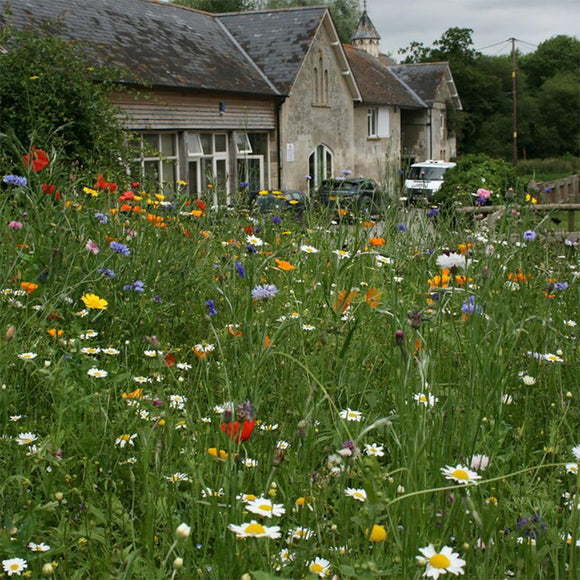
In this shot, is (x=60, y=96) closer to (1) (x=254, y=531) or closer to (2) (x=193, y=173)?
(1) (x=254, y=531)

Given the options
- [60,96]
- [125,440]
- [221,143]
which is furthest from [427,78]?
[125,440]

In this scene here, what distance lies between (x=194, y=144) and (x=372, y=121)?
15.6 metres

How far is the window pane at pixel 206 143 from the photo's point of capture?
25.8 metres

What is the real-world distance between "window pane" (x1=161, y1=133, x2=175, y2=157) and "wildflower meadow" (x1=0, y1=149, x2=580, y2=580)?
2058 centimetres

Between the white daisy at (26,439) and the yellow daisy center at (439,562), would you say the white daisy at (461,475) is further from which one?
the white daisy at (26,439)

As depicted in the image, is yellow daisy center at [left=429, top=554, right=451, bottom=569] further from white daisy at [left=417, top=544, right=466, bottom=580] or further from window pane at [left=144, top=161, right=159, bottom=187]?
window pane at [left=144, top=161, right=159, bottom=187]

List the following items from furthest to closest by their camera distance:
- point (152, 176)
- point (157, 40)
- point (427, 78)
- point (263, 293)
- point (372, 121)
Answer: point (427, 78)
point (372, 121)
point (157, 40)
point (152, 176)
point (263, 293)

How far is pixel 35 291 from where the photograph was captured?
3.23 m

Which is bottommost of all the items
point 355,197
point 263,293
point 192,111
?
point 263,293

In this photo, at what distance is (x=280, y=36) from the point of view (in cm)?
3066

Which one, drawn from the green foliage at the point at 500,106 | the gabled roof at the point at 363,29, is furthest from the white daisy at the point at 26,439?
the gabled roof at the point at 363,29

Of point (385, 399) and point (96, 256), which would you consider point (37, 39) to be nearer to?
point (96, 256)

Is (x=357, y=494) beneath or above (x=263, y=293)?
beneath

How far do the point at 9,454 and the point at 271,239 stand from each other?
3391 mm
